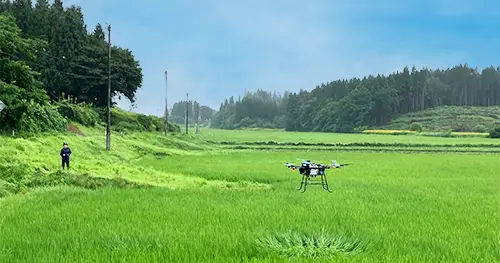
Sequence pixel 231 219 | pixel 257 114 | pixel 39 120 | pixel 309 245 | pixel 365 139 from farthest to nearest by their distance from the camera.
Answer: pixel 257 114 < pixel 365 139 < pixel 39 120 < pixel 231 219 < pixel 309 245

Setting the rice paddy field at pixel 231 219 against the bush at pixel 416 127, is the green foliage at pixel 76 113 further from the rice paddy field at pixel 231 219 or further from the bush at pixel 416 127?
the bush at pixel 416 127

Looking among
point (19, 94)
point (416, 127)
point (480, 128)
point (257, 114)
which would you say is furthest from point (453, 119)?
point (19, 94)

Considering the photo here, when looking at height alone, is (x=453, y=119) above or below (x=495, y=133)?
above

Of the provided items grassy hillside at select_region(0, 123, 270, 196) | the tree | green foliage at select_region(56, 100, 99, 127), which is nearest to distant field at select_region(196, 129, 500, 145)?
green foliage at select_region(56, 100, 99, 127)

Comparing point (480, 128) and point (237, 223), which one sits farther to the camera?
point (480, 128)

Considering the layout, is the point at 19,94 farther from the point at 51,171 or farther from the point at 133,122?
the point at 133,122

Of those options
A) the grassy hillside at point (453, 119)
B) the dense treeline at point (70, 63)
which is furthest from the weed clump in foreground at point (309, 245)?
the grassy hillside at point (453, 119)
